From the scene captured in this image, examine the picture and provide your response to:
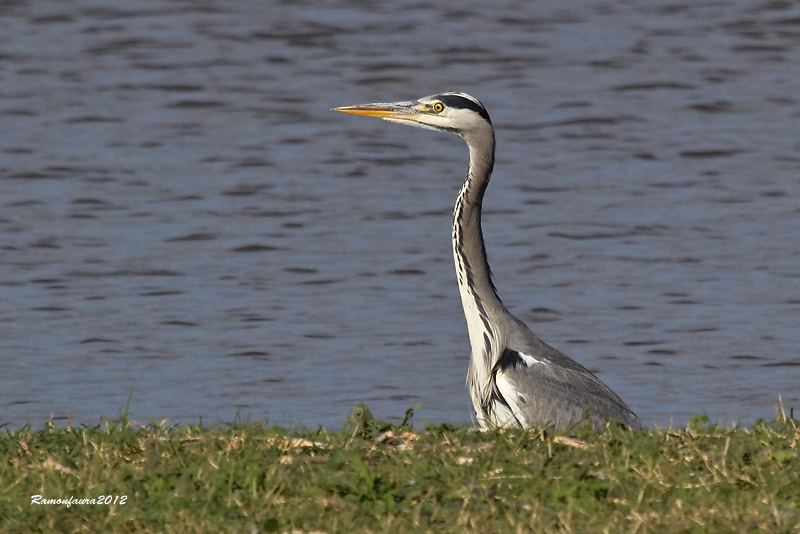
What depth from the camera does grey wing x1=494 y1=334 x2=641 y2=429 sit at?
880 centimetres

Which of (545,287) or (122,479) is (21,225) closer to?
(545,287)

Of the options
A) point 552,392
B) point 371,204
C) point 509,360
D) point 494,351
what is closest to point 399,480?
point 552,392

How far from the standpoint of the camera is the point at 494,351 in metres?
9.30

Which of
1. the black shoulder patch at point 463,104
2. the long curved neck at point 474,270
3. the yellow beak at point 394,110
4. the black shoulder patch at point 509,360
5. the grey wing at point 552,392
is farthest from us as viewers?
the yellow beak at point 394,110

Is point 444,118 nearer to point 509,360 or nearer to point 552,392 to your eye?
point 509,360

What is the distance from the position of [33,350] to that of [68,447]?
560 cm

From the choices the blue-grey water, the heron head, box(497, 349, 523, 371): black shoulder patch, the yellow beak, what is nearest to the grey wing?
box(497, 349, 523, 371): black shoulder patch

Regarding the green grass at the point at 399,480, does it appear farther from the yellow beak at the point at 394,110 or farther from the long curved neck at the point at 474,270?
the yellow beak at the point at 394,110

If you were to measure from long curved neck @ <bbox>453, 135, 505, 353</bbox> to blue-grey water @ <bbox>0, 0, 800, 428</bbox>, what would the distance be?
2.33 ft

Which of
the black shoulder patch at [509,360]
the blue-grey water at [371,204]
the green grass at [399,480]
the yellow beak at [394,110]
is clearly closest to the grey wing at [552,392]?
the black shoulder patch at [509,360]

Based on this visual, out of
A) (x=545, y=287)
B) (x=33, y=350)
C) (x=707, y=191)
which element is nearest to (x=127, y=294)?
(x=33, y=350)

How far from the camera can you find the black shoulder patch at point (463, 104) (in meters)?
10.0

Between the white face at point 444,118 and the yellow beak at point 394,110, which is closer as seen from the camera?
the white face at point 444,118

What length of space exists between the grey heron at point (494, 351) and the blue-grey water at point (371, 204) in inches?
20.7
